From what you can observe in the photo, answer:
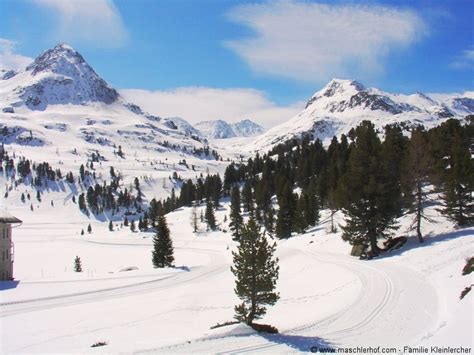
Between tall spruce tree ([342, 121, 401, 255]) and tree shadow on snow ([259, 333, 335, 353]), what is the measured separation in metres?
22.3

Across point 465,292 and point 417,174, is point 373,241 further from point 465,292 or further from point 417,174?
point 465,292

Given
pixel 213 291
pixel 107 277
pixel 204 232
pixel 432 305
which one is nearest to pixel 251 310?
pixel 432 305

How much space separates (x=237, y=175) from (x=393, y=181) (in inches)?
5121

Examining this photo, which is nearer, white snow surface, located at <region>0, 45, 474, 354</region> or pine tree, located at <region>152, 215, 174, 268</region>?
white snow surface, located at <region>0, 45, 474, 354</region>

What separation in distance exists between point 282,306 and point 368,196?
51.7ft

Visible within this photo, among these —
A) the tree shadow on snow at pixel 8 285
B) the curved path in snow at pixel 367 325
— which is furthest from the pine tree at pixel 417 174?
the tree shadow on snow at pixel 8 285

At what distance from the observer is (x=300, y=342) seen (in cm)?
1970

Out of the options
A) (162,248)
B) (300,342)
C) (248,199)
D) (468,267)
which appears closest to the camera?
(300,342)

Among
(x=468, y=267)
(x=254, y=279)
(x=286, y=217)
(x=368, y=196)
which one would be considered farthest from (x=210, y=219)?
(x=254, y=279)

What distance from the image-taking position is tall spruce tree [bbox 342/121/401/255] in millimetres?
40750

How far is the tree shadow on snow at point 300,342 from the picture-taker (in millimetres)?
18641

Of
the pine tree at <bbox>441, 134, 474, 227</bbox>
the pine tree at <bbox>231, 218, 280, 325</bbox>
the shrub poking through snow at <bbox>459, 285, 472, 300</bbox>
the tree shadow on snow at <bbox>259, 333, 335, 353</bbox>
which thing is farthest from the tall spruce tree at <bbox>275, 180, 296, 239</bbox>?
the tree shadow on snow at <bbox>259, 333, 335, 353</bbox>

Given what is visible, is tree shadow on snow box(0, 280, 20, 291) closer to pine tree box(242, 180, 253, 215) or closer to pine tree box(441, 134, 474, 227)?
pine tree box(441, 134, 474, 227)

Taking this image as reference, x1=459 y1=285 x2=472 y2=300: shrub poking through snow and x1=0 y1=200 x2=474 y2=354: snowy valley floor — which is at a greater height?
x1=459 y1=285 x2=472 y2=300: shrub poking through snow
